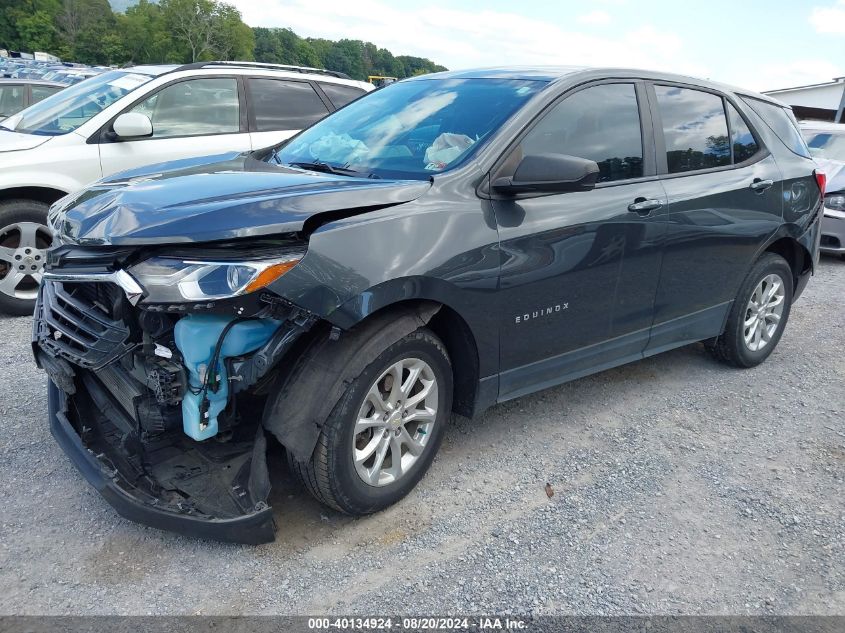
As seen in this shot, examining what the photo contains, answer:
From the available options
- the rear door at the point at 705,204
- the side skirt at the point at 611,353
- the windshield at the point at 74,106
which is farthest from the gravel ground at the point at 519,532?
the windshield at the point at 74,106

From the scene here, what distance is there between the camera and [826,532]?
9.87 feet

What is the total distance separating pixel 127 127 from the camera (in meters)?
5.13

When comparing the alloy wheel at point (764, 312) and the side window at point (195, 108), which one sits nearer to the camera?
the alloy wheel at point (764, 312)

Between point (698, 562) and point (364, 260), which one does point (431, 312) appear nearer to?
point (364, 260)

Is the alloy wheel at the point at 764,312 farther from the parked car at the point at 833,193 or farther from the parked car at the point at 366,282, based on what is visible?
the parked car at the point at 833,193

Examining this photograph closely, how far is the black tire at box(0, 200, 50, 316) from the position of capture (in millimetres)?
4918

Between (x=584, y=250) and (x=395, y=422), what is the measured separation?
A: 1247mm

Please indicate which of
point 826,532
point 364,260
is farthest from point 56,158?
point 826,532

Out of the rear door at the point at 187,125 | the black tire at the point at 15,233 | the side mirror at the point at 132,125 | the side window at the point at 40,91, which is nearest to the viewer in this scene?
the black tire at the point at 15,233

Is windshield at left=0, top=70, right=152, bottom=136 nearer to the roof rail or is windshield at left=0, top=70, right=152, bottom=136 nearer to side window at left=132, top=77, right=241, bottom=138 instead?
side window at left=132, top=77, right=241, bottom=138

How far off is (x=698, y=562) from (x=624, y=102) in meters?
2.28

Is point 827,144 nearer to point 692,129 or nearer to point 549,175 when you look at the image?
point 692,129

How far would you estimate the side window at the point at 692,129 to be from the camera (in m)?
3.84

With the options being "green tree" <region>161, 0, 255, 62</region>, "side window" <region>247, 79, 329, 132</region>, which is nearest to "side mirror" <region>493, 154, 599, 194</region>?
"side window" <region>247, 79, 329, 132</region>
